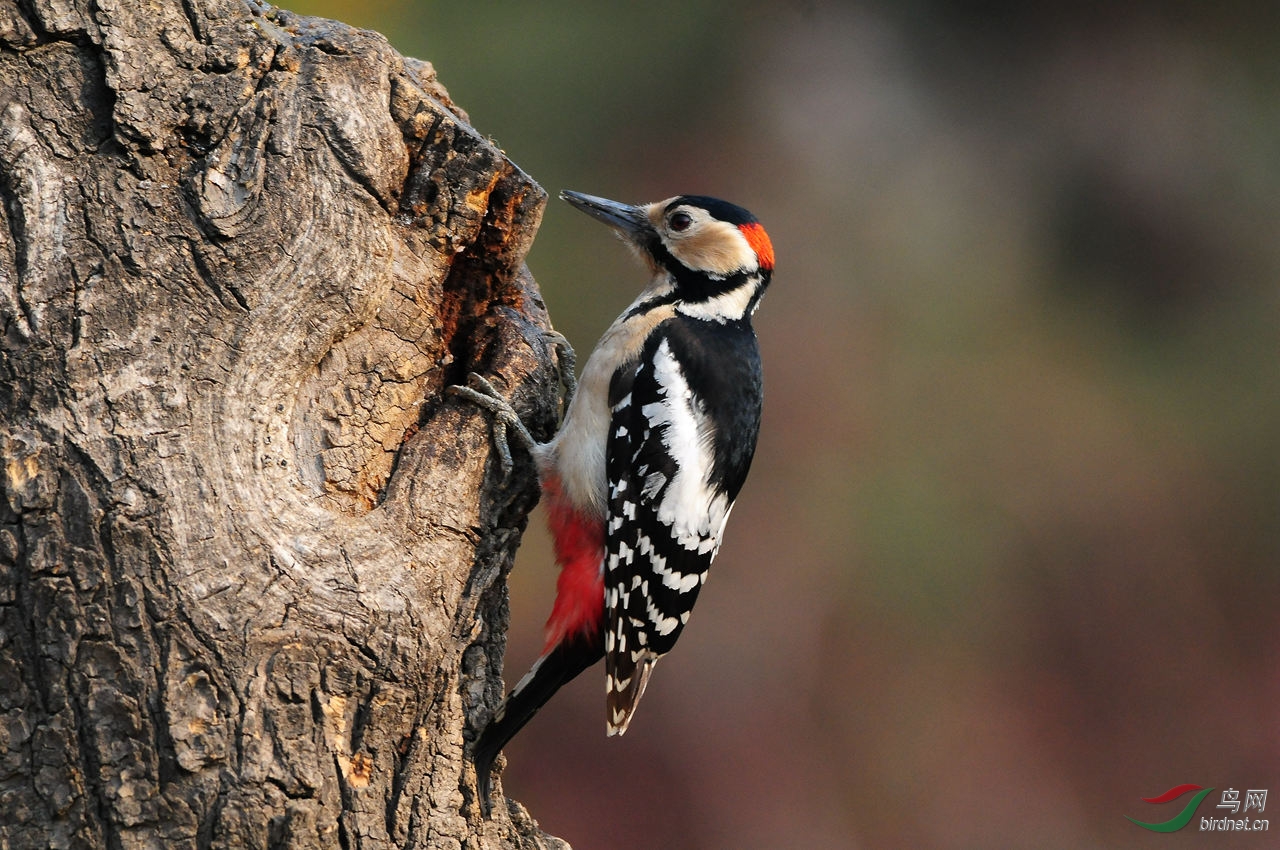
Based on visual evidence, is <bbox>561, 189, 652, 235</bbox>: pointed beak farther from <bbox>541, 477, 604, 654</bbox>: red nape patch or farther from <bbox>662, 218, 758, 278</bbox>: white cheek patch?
<bbox>541, 477, 604, 654</bbox>: red nape patch

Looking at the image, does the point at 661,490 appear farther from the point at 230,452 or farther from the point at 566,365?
the point at 230,452

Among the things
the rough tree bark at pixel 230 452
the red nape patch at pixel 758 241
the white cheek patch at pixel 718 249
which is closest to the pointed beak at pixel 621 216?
the white cheek patch at pixel 718 249

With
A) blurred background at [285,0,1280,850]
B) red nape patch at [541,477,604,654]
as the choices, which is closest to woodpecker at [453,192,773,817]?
red nape patch at [541,477,604,654]

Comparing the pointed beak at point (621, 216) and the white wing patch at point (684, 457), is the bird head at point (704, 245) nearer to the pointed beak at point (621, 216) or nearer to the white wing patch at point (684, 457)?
the pointed beak at point (621, 216)

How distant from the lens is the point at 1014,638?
6.58 meters

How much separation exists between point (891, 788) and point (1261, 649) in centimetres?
270

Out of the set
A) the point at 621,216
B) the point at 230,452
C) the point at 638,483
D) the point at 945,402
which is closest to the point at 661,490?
the point at 638,483

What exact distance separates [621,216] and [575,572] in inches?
44.5

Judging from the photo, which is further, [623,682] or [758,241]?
[758,241]

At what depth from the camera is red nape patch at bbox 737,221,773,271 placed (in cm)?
317

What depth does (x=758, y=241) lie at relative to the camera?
10.5 feet

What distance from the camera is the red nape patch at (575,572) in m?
2.75

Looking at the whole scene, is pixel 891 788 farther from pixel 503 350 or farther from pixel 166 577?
pixel 166 577

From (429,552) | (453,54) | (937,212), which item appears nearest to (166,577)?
(429,552)
